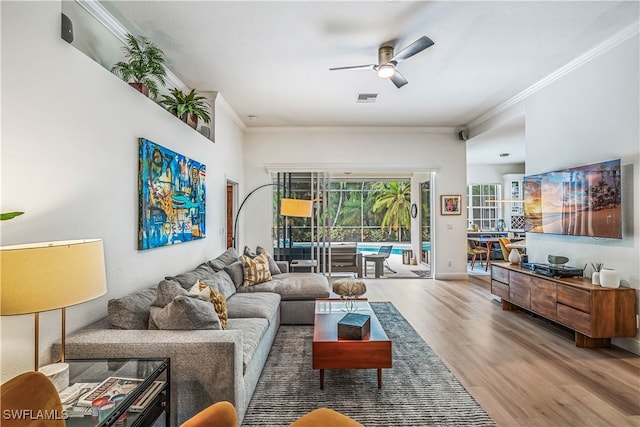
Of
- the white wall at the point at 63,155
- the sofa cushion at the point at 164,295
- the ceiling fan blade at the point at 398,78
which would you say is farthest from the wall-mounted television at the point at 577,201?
the white wall at the point at 63,155

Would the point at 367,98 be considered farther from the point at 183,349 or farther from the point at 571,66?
the point at 183,349

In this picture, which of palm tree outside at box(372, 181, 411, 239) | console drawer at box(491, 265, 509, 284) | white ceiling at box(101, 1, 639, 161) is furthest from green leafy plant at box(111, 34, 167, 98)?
palm tree outside at box(372, 181, 411, 239)

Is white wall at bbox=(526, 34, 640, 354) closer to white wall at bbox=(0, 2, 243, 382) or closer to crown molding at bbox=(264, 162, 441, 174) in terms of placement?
crown molding at bbox=(264, 162, 441, 174)

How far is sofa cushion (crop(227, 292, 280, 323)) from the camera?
119 inches

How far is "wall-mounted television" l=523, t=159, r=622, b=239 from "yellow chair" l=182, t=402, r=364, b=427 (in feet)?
11.1

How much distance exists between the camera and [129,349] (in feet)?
6.00

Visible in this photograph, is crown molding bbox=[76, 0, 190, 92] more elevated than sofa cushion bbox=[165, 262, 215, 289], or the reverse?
crown molding bbox=[76, 0, 190, 92]

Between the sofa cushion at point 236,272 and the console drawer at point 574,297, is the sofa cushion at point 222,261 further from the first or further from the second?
the console drawer at point 574,297

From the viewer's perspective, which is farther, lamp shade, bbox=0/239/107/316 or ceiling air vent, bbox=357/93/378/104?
ceiling air vent, bbox=357/93/378/104

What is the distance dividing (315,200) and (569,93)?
4140 mm

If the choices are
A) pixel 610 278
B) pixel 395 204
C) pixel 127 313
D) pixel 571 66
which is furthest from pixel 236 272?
pixel 395 204

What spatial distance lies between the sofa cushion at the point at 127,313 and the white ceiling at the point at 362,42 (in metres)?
2.33

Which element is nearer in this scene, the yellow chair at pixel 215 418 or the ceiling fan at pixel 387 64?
the yellow chair at pixel 215 418

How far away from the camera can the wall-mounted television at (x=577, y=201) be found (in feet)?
10.5
